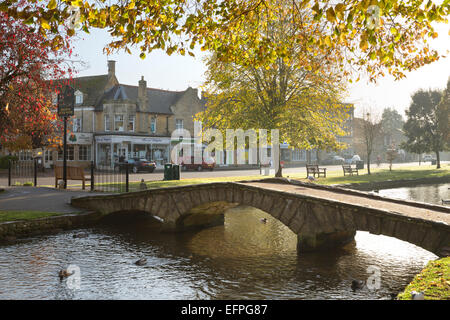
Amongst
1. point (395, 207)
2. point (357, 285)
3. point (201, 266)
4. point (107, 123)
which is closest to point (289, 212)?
point (395, 207)

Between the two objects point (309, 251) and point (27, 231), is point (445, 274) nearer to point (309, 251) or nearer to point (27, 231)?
point (309, 251)

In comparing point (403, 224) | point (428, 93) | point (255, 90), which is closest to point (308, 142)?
point (255, 90)

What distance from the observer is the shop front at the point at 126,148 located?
4200 centimetres

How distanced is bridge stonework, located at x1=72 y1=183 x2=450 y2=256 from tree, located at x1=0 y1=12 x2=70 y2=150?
4.19 m

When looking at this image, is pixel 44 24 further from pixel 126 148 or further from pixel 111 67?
pixel 111 67

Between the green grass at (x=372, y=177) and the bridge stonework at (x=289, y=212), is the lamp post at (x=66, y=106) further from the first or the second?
the green grass at (x=372, y=177)

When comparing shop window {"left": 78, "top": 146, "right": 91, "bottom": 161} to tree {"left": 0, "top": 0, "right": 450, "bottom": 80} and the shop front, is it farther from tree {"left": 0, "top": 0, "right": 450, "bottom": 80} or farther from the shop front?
tree {"left": 0, "top": 0, "right": 450, "bottom": 80}

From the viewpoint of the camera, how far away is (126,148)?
43312 mm

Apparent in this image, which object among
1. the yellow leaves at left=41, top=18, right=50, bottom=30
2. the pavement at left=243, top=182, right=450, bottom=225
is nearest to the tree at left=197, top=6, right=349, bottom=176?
the pavement at left=243, top=182, right=450, bottom=225

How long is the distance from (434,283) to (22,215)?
11.7 m

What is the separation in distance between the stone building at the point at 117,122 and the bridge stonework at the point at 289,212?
92.7 feet

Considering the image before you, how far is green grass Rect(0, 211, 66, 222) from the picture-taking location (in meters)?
12.2

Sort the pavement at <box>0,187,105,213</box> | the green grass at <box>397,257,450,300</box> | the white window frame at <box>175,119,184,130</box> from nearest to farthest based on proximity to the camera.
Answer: the green grass at <box>397,257,450,300</box> → the pavement at <box>0,187,105,213</box> → the white window frame at <box>175,119,184,130</box>

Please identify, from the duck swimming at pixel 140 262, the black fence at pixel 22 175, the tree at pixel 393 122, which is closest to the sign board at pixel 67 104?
the black fence at pixel 22 175
